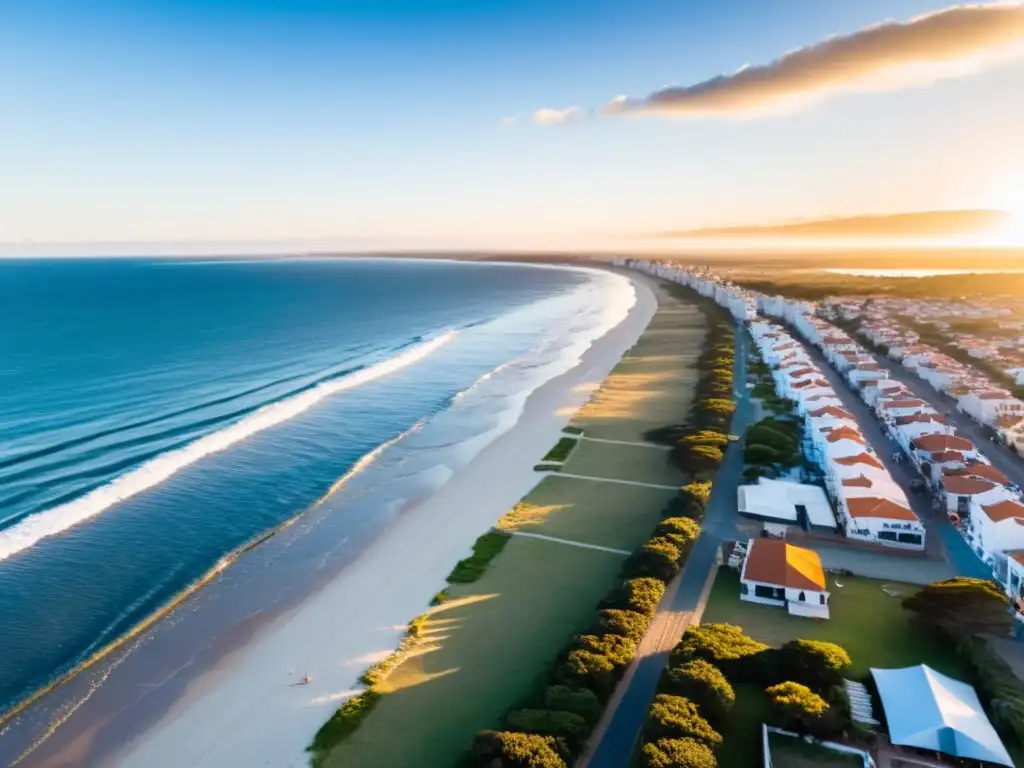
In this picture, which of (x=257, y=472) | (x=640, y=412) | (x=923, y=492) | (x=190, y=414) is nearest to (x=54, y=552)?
(x=257, y=472)

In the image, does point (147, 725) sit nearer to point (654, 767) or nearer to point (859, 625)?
point (654, 767)

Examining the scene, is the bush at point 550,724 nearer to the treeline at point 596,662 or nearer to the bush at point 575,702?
the treeline at point 596,662

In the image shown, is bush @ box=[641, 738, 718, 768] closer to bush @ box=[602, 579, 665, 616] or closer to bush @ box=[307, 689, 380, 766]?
bush @ box=[602, 579, 665, 616]

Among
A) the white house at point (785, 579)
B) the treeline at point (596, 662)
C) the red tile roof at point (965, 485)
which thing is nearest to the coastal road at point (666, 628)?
the treeline at point (596, 662)

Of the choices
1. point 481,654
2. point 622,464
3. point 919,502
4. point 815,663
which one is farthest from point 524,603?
point 919,502

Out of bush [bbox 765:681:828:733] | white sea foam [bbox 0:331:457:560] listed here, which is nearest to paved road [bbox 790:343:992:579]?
bush [bbox 765:681:828:733]

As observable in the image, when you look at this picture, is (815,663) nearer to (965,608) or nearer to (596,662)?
(596,662)
